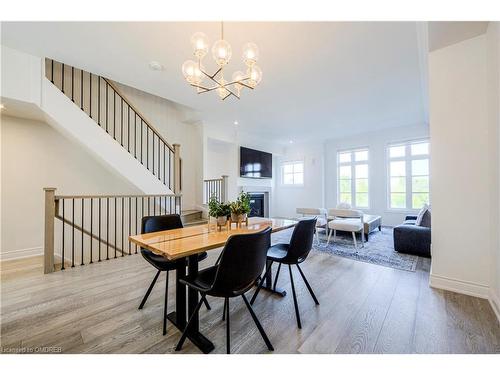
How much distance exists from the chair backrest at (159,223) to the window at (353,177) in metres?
5.89

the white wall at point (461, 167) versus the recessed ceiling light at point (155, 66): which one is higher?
the recessed ceiling light at point (155, 66)

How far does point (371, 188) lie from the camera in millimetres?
6289

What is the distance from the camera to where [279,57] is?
2.71m

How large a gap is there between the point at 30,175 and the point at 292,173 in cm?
692

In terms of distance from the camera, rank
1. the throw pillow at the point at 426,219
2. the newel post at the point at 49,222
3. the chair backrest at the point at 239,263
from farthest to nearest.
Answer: the throw pillow at the point at 426,219
the newel post at the point at 49,222
the chair backrest at the point at 239,263

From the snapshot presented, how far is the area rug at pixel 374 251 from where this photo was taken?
121 inches

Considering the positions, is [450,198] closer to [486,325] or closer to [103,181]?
[486,325]

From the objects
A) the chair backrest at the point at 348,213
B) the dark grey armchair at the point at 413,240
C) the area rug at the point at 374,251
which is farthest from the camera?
the chair backrest at the point at 348,213

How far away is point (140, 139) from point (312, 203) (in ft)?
18.2

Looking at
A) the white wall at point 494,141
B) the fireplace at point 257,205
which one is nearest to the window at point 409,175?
the fireplace at point 257,205

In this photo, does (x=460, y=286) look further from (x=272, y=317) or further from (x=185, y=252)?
(x=185, y=252)

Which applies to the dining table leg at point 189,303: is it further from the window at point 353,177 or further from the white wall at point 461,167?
the window at point 353,177

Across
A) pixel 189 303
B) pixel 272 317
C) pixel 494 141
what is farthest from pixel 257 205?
pixel 494 141

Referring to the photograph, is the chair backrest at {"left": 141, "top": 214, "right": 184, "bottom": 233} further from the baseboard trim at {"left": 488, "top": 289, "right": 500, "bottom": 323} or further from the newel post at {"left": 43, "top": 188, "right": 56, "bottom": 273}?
the baseboard trim at {"left": 488, "top": 289, "right": 500, "bottom": 323}
